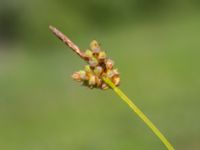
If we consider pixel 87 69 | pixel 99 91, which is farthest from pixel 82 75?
pixel 99 91

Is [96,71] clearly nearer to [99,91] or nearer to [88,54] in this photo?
[88,54]

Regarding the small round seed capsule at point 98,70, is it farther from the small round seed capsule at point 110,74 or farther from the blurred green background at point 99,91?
the blurred green background at point 99,91

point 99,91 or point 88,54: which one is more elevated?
point 99,91

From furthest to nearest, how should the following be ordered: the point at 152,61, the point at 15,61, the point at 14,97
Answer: the point at 15,61
the point at 152,61
the point at 14,97

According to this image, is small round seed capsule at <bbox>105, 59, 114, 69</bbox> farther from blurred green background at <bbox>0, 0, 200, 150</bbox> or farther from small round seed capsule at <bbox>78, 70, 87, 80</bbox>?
blurred green background at <bbox>0, 0, 200, 150</bbox>

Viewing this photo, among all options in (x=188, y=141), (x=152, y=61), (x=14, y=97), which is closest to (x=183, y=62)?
(x=152, y=61)

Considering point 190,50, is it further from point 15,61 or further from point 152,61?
point 15,61
